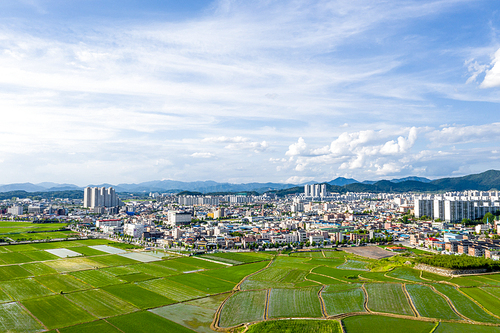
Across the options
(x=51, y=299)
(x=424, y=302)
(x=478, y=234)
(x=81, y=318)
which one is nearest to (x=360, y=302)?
(x=424, y=302)

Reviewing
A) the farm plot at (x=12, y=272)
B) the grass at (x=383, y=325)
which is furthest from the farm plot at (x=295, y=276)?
the farm plot at (x=12, y=272)

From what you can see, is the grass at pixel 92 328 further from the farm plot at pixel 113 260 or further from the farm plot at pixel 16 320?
the farm plot at pixel 113 260

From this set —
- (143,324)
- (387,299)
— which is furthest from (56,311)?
(387,299)

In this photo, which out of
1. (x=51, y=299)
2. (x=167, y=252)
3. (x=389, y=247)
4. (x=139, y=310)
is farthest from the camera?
(x=389, y=247)

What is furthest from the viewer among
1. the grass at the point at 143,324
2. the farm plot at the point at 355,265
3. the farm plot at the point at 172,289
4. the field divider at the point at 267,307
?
the farm plot at the point at 355,265

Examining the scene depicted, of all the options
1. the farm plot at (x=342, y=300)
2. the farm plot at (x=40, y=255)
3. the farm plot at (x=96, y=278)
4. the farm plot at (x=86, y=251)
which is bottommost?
the farm plot at (x=86, y=251)

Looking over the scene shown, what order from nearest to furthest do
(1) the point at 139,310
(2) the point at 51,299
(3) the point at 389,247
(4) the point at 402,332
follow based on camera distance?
1. (4) the point at 402,332
2. (1) the point at 139,310
3. (2) the point at 51,299
4. (3) the point at 389,247

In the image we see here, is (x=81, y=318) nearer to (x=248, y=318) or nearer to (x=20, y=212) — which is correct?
(x=248, y=318)

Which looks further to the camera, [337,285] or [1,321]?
[337,285]

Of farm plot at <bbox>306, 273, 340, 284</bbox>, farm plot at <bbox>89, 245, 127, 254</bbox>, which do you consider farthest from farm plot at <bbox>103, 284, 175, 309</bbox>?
farm plot at <bbox>89, 245, 127, 254</bbox>
